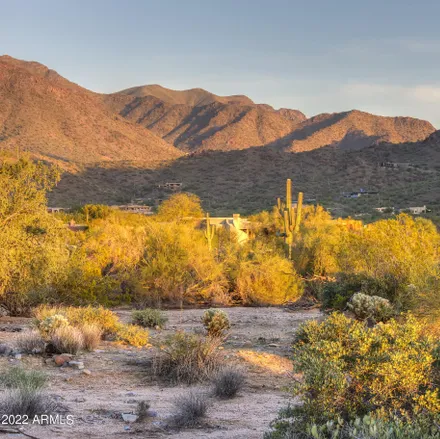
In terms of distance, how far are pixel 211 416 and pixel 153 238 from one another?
13.7m

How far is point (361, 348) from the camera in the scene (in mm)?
5477

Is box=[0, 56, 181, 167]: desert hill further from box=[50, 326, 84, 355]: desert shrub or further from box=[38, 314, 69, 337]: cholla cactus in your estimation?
box=[50, 326, 84, 355]: desert shrub

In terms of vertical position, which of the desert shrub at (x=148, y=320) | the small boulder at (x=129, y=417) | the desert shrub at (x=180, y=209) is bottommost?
the desert shrub at (x=148, y=320)

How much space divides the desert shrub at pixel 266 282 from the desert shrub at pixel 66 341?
363 inches

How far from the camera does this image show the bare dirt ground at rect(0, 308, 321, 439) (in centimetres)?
632

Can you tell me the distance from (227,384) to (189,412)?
54.0 inches

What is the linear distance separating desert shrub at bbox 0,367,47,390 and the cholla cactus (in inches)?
91.4

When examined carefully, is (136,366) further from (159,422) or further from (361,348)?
(361,348)

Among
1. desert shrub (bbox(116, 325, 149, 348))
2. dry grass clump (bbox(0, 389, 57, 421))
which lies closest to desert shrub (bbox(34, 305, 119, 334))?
desert shrub (bbox(116, 325, 149, 348))

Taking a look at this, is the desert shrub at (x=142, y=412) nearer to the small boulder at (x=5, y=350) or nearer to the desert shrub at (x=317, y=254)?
the small boulder at (x=5, y=350)

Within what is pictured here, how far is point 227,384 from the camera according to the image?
789 centimetres

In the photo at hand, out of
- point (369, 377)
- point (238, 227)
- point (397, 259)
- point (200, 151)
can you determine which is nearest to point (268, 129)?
point (200, 151)

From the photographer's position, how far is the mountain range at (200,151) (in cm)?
6850

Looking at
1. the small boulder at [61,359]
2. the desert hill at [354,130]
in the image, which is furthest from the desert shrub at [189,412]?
the desert hill at [354,130]
